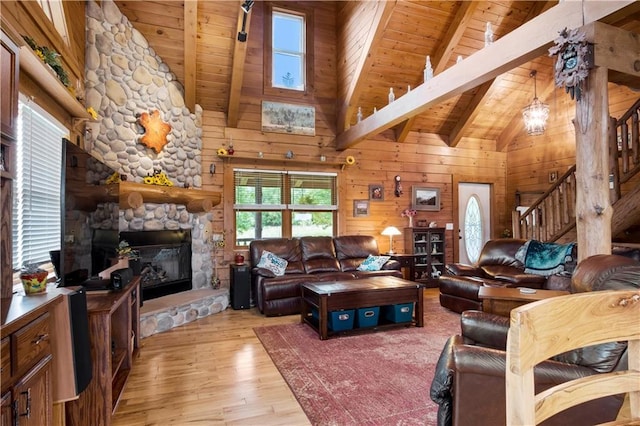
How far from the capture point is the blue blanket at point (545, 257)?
170 inches

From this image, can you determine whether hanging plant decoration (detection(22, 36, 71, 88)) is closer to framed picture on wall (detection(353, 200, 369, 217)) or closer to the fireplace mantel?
the fireplace mantel

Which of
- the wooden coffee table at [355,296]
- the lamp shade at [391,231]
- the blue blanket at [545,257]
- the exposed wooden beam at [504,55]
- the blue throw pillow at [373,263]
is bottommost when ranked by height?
the wooden coffee table at [355,296]

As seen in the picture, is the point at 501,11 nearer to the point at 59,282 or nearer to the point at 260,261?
the point at 260,261

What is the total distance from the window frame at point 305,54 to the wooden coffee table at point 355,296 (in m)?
3.60

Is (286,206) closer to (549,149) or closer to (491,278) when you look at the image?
(491,278)

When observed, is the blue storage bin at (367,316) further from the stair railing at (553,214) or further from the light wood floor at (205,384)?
the stair railing at (553,214)

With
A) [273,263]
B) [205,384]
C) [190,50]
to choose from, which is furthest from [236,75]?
[205,384]

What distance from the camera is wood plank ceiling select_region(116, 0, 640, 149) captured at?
4.79m

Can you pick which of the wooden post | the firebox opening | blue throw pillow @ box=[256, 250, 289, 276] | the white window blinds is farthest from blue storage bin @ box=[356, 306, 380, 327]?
the white window blinds

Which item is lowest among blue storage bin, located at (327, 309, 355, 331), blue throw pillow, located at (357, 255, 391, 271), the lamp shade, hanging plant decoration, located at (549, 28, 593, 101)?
blue storage bin, located at (327, 309, 355, 331)

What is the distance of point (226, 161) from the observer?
18.5 feet

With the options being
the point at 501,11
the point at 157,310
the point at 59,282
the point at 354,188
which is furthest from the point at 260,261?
the point at 501,11

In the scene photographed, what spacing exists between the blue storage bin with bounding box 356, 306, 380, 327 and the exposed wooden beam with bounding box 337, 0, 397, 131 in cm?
346

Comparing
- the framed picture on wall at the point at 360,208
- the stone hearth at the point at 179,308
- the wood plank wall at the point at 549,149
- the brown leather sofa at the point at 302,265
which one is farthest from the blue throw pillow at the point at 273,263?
the wood plank wall at the point at 549,149
